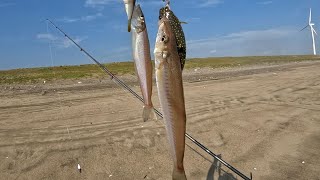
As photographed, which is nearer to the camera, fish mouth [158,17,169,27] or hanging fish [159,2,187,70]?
fish mouth [158,17,169,27]

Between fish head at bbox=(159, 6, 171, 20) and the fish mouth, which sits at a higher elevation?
fish head at bbox=(159, 6, 171, 20)

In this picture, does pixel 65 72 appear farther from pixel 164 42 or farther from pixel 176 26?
pixel 164 42

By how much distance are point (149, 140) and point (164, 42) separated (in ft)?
25.0

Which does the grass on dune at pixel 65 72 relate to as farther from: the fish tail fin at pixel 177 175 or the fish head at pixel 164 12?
the fish head at pixel 164 12

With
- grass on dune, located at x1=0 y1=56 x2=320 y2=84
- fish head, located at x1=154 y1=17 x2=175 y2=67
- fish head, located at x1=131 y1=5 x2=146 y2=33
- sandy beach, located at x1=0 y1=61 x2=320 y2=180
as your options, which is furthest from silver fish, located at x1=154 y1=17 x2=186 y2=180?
grass on dune, located at x1=0 y1=56 x2=320 y2=84

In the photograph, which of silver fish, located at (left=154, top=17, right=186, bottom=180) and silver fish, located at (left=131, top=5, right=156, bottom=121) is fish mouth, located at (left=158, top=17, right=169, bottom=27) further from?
silver fish, located at (left=131, top=5, right=156, bottom=121)

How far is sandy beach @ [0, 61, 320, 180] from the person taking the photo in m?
8.33

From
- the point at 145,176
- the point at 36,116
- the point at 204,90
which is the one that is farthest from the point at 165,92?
the point at 204,90

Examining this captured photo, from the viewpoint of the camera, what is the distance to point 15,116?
12445 millimetres

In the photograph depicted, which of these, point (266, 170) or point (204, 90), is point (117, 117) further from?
point (204, 90)

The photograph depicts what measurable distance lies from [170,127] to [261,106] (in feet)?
37.6

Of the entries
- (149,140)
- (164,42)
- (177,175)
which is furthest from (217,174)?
(164,42)

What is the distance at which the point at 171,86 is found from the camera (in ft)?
8.07

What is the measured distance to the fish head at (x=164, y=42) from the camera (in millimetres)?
2299
